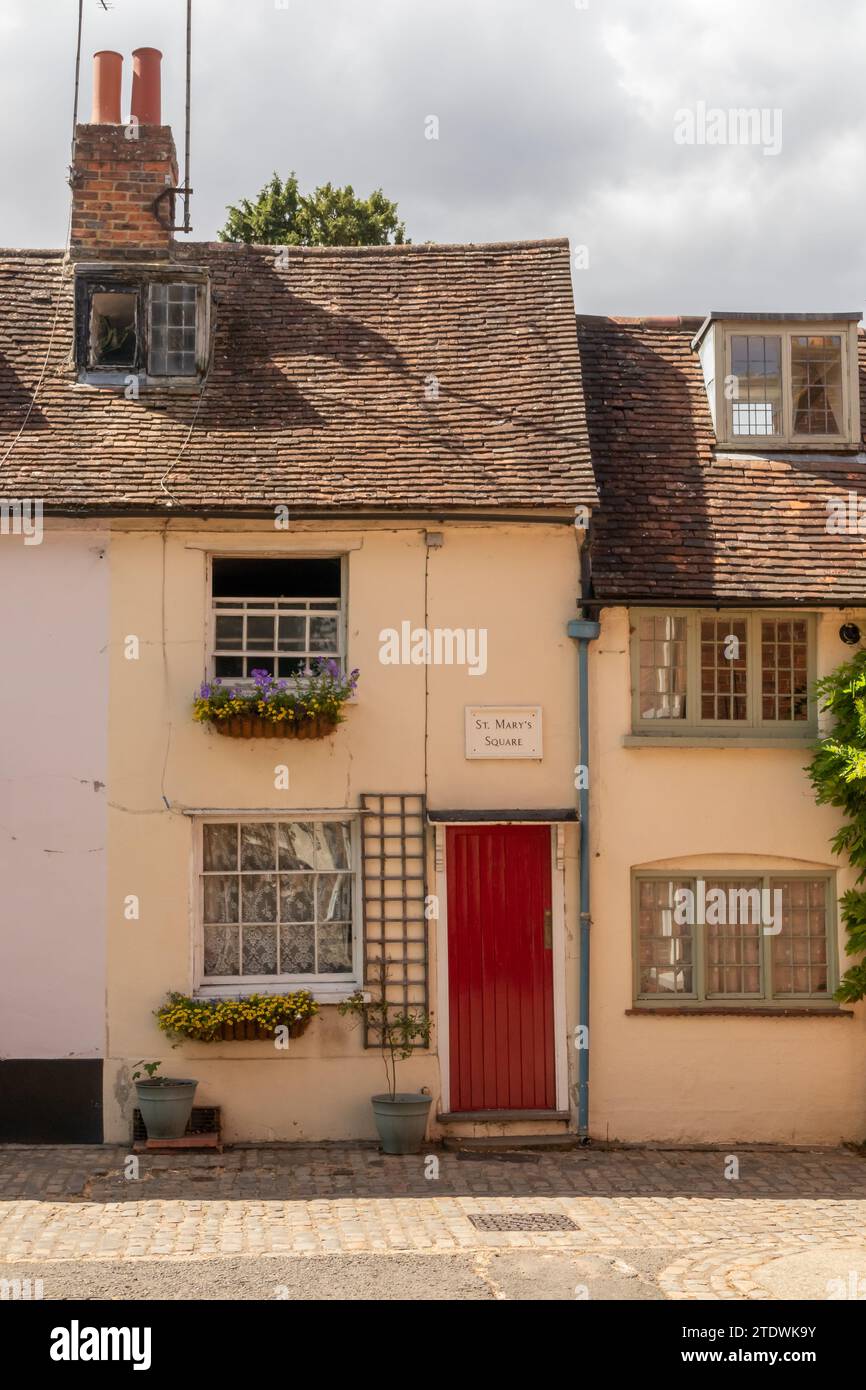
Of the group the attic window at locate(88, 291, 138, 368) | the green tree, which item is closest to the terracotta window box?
the attic window at locate(88, 291, 138, 368)

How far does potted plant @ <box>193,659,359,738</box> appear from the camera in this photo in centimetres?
1273

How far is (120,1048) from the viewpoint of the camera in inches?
506

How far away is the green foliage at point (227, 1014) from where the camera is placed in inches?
496

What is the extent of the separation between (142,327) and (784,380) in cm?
633

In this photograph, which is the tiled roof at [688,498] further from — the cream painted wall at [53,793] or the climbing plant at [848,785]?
the cream painted wall at [53,793]

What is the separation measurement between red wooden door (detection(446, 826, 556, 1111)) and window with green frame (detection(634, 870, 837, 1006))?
0.95 metres

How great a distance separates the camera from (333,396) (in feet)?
47.5

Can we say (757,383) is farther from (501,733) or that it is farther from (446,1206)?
(446,1206)

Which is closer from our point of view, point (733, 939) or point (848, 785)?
point (848, 785)

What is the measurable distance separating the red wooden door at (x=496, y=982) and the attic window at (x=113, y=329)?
18.8 feet

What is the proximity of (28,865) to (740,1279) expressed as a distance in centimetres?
695

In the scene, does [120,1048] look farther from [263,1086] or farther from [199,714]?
[199,714]

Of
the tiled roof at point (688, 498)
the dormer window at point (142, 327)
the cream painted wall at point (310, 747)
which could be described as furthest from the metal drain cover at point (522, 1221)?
the dormer window at point (142, 327)

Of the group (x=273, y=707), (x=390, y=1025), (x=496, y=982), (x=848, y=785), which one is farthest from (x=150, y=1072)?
(x=848, y=785)
